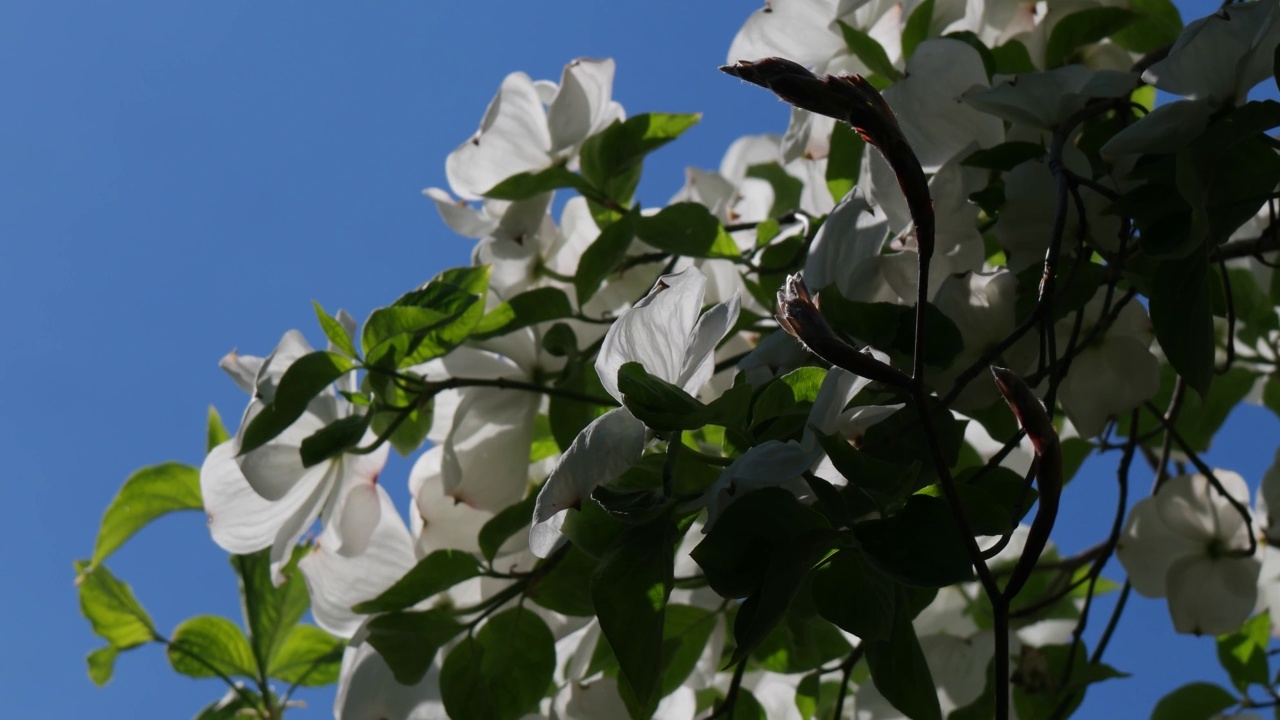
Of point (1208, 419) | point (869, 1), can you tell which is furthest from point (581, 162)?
point (1208, 419)

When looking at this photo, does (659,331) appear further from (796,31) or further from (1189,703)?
(1189,703)

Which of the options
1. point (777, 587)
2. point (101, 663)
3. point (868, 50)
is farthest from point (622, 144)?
point (101, 663)

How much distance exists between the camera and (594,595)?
245 millimetres

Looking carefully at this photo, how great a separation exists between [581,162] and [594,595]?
1.07 feet

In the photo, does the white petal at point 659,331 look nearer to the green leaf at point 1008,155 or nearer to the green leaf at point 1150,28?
the green leaf at point 1008,155

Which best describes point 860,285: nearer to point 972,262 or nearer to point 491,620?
point 972,262

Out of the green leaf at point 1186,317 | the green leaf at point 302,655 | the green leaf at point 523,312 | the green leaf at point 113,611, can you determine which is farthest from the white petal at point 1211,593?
the green leaf at point 113,611

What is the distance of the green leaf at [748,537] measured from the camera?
0.23m


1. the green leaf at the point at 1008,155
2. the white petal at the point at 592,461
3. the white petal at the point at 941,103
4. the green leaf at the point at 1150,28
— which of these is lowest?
the white petal at the point at 592,461

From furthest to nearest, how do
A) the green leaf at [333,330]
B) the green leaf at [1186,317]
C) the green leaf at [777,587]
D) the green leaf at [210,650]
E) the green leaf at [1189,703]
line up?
the green leaf at [210,650]
the green leaf at [1189,703]
the green leaf at [333,330]
the green leaf at [1186,317]
the green leaf at [777,587]

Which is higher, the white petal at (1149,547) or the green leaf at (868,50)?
the green leaf at (868,50)

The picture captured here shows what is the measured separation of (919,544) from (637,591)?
Result: 61 millimetres

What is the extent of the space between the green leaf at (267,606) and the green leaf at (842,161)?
15.3 inches

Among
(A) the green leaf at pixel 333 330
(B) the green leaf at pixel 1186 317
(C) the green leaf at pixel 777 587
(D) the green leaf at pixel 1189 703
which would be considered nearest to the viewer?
(C) the green leaf at pixel 777 587
